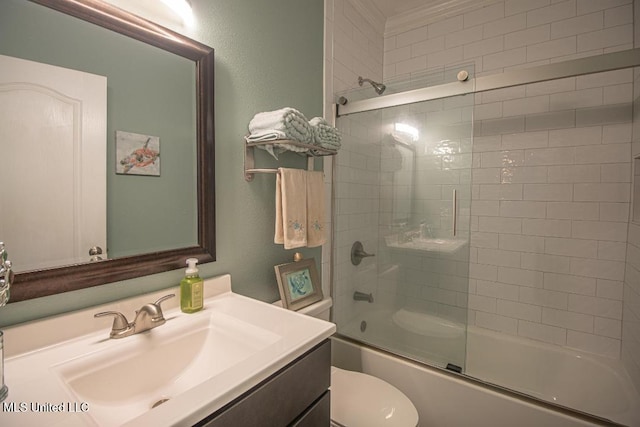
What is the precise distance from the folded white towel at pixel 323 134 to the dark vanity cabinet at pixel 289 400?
846 millimetres

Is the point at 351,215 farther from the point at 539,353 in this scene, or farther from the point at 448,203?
the point at 539,353

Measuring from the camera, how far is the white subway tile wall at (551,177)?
5.74 feet

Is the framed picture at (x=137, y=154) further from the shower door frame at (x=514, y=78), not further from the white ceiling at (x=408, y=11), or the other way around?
the white ceiling at (x=408, y=11)

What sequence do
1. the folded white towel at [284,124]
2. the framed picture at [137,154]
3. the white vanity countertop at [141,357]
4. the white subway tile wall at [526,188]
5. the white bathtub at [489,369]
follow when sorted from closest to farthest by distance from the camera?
the white vanity countertop at [141,357], the framed picture at [137,154], the folded white towel at [284,124], the white bathtub at [489,369], the white subway tile wall at [526,188]

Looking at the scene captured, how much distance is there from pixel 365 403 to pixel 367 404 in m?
0.01

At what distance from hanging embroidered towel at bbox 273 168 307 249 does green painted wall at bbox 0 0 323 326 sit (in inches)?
4.6

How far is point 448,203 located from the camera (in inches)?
63.4

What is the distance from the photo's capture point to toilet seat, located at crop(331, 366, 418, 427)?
125 cm

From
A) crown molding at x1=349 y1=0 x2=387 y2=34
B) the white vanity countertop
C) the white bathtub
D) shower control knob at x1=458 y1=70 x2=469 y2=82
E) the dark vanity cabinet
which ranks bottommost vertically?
the white bathtub

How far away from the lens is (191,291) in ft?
3.28

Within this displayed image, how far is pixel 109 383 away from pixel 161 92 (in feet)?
2.88

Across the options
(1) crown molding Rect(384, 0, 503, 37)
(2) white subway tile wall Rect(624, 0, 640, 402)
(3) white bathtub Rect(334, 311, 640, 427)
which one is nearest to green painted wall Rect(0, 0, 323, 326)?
(3) white bathtub Rect(334, 311, 640, 427)

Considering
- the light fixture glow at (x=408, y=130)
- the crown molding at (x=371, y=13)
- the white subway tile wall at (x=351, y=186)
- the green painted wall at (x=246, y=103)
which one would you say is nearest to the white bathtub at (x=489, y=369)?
the white subway tile wall at (x=351, y=186)

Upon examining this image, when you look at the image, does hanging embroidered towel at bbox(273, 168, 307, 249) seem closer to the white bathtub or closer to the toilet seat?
the toilet seat
